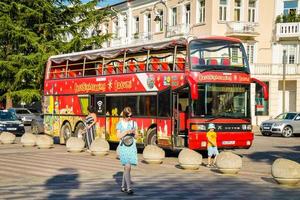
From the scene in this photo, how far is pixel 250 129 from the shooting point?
2012 centimetres

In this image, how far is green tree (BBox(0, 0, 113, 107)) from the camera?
140 ft

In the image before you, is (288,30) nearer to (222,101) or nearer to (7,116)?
(7,116)

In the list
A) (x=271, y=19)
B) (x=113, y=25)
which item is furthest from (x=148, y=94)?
(x=113, y=25)

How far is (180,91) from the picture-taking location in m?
19.8

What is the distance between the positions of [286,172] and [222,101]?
6.34 meters

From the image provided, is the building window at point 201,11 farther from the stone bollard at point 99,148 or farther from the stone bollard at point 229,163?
the stone bollard at point 229,163

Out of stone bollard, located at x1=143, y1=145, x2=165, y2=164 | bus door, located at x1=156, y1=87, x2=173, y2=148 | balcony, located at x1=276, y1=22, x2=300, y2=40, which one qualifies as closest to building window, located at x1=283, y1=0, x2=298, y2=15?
balcony, located at x1=276, y1=22, x2=300, y2=40

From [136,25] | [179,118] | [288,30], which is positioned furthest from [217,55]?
[136,25]

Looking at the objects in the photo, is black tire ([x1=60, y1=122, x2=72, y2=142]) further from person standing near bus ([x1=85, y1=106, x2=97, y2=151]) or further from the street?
the street

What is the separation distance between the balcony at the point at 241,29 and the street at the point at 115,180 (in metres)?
25.4

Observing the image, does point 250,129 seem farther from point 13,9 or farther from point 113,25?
point 113,25

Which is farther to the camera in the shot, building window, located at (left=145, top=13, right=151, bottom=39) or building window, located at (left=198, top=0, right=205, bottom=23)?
building window, located at (left=145, top=13, right=151, bottom=39)

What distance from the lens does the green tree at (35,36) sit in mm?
42625

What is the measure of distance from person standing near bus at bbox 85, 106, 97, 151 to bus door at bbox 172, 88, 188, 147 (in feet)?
11.6
